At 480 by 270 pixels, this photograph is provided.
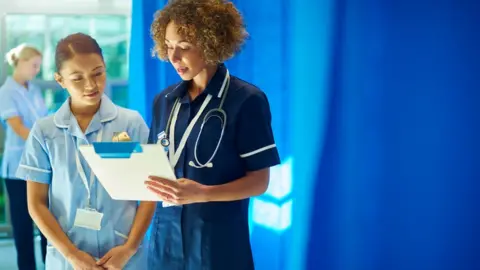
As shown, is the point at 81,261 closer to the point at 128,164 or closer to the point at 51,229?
the point at 51,229

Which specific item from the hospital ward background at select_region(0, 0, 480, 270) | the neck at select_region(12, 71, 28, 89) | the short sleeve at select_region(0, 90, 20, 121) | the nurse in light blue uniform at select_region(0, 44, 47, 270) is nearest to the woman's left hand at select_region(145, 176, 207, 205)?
the hospital ward background at select_region(0, 0, 480, 270)

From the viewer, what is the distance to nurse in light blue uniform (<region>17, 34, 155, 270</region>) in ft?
6.23

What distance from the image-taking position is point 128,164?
63.2 inches

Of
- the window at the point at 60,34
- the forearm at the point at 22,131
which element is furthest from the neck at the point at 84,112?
the window at the point at 60,34

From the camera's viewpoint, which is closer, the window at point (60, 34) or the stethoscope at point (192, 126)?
the stethoscope at point (192, 126)

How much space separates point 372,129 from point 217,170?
107cm

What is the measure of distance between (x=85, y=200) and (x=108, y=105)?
322mm

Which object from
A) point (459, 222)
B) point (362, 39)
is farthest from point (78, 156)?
point (459, 222)

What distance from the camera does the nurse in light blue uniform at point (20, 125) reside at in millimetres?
3570

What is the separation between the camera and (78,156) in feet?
6.25

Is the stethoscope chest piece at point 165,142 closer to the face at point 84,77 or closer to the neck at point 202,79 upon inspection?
the neck at point 202,79

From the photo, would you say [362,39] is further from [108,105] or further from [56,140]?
[56,140]

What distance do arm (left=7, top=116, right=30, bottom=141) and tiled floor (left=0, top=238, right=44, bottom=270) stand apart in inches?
42.0

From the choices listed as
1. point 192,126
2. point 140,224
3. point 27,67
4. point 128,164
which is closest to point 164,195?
point 128,164
